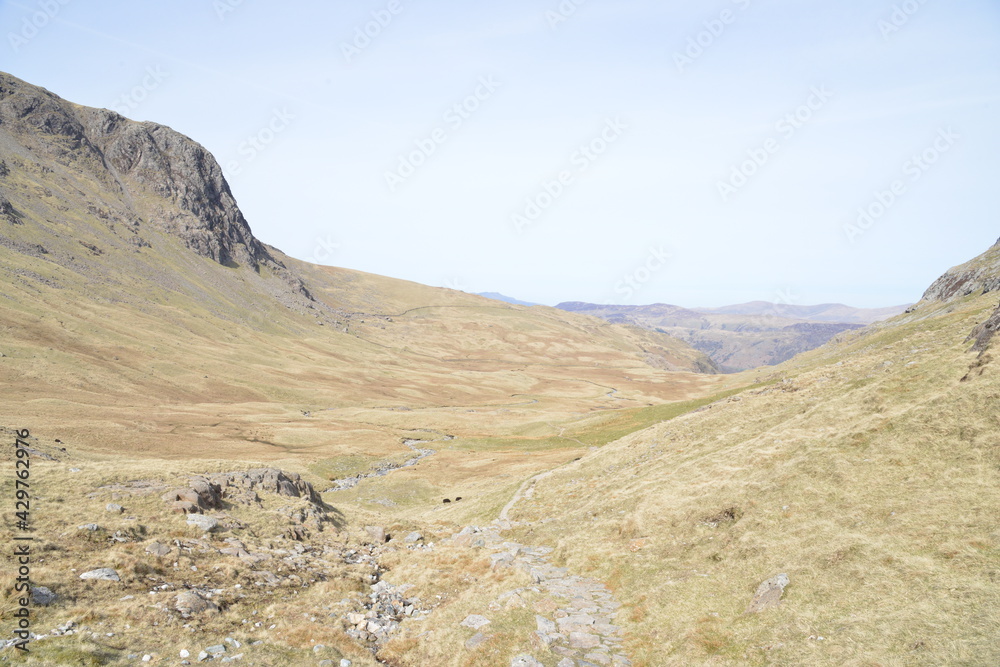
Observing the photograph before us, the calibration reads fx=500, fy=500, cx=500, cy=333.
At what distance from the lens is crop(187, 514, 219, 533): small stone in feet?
96.8

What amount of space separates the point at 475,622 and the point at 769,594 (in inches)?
490

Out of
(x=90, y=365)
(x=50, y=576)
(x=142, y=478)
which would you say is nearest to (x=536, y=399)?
(x=90, y=365)

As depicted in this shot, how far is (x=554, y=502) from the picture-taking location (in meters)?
43.8

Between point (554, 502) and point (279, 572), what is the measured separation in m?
23.6

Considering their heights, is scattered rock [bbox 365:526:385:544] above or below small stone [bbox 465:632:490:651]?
below

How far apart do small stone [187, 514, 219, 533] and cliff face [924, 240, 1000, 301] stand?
423ft

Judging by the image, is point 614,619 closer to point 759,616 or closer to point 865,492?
point 759,616

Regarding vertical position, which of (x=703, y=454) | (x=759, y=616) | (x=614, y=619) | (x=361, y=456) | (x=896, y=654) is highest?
(x=703, y=454)

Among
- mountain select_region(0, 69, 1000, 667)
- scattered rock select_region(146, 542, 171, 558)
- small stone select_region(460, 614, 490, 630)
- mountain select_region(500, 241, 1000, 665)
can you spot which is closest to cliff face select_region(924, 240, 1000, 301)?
mountain select_region(0, 69, 1000, 667)

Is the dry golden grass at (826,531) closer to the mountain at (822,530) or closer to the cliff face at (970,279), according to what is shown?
the mountain at (822,530)

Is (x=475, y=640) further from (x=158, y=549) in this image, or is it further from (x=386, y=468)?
(x=386, y=468)

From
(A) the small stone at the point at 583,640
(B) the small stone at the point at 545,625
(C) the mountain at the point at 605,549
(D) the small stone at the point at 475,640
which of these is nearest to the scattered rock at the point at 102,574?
(C) the mountain at the point at 605,549

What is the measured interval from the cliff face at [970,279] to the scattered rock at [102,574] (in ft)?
436

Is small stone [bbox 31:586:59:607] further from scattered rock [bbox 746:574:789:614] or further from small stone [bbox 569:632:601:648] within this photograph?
scattered rock [bbox 746:574:789:614]
